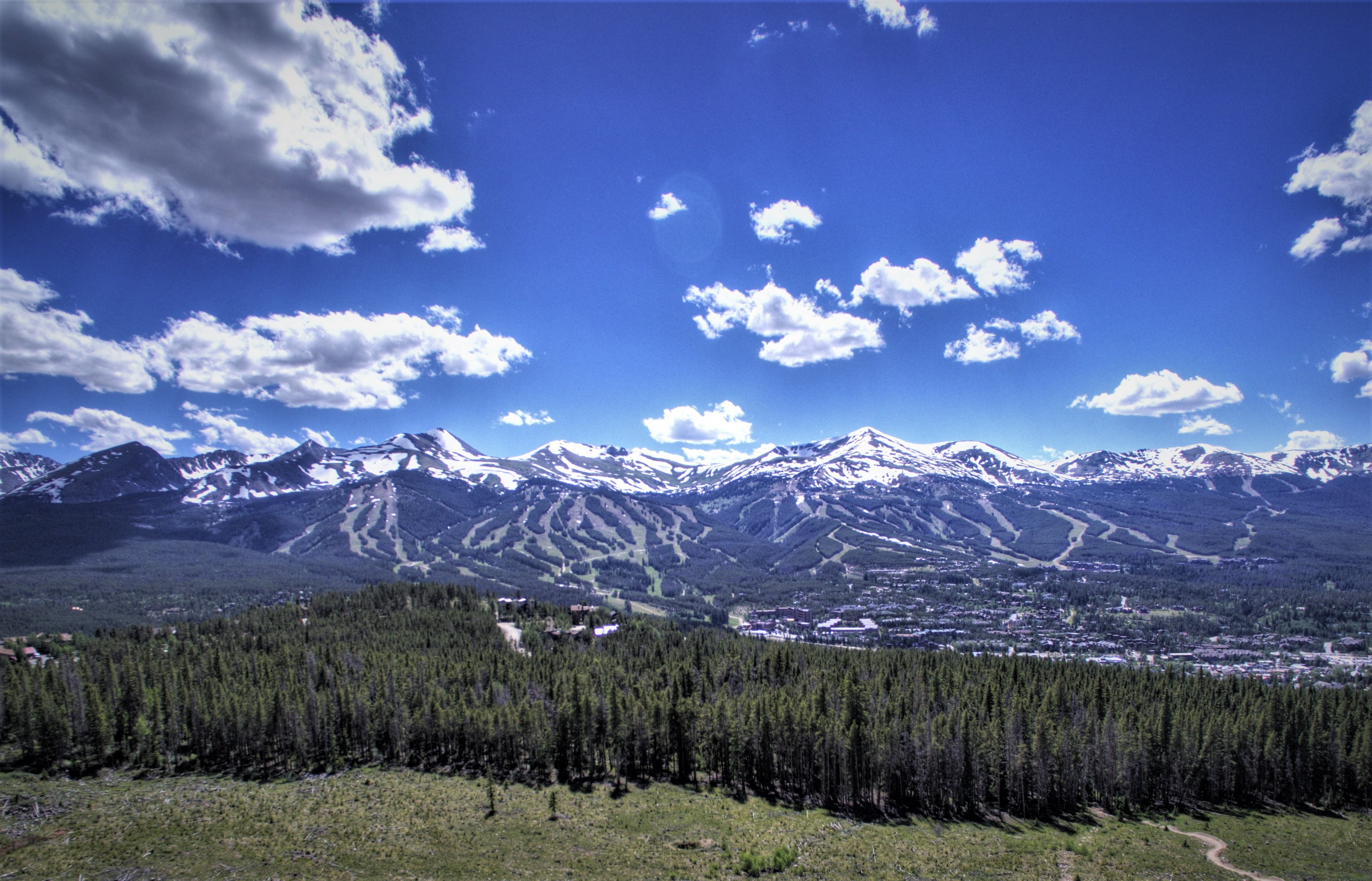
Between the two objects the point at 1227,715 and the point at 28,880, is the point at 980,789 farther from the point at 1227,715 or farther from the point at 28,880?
the point at 28,880

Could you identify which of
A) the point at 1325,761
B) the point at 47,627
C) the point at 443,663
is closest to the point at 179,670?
the point at 443,663

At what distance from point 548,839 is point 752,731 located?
101 ft

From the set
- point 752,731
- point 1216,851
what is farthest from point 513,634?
point 1216,851

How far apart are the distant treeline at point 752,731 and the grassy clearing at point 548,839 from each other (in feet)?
19.5

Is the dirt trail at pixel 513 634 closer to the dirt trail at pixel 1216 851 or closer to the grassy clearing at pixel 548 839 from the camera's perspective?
the grassy clearing at pixel 548 839

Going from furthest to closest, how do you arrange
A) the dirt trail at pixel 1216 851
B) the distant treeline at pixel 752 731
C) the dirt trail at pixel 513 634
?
→ the dirt trail at pixel 513 634, the distant treeline at pixel 752 731, the dirt trail at pixel 1216 851

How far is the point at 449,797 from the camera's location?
67875 millimetres

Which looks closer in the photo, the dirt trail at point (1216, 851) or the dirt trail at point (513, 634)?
the dirt trail at point (1216, 851)

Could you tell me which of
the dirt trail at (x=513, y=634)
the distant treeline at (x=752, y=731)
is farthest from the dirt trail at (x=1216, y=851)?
the dirt trail at (x=513, y=634)

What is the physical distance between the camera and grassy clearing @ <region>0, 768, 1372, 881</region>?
48.3 meters

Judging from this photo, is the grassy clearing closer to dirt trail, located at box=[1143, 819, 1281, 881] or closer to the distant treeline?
dirt trail, located at box=[1143, 819, 1281, 881]

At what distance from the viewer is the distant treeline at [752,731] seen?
243ft

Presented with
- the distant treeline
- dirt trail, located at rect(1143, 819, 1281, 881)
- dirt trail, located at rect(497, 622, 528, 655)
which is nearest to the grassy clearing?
dirt trail, located at rect(1143, 819, 1281, 881)

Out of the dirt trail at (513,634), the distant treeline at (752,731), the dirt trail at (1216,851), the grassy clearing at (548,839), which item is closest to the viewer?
the grassy clearing at (548,839)
